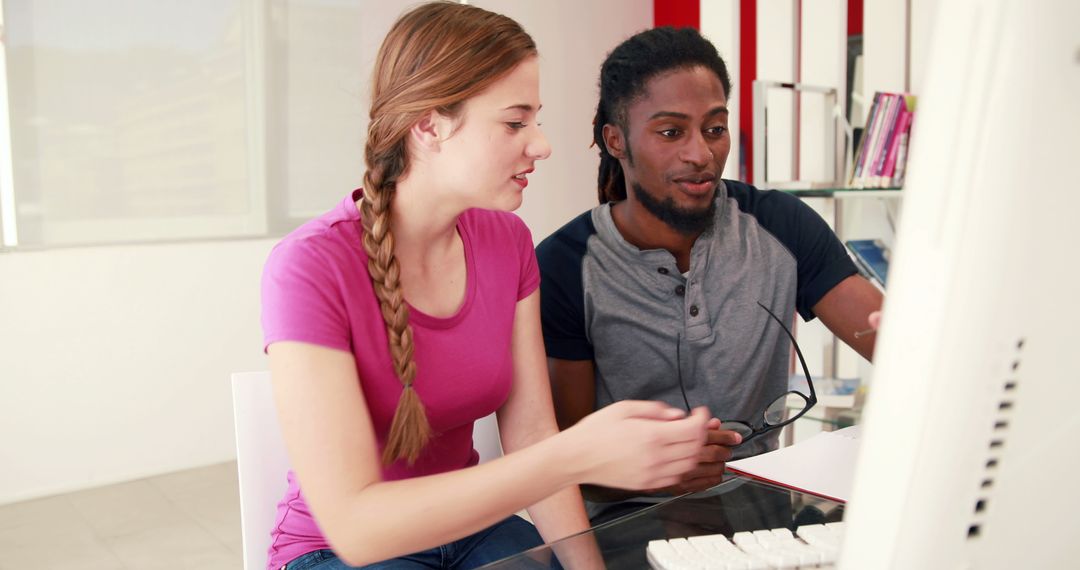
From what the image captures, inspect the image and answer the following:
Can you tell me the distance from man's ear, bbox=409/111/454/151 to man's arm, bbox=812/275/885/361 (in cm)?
77

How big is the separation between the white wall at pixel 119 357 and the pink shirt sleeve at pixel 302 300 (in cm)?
266

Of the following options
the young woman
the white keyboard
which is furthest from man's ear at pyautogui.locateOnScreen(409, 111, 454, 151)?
the white keyboard

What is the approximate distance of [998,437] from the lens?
399 millimetres

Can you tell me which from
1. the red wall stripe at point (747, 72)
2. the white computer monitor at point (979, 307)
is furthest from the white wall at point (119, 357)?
the white computer monitor at point (979, 307)

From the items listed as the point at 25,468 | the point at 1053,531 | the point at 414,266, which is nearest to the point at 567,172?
the point at 25,468

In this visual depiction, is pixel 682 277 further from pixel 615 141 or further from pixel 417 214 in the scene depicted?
pixel 417 214

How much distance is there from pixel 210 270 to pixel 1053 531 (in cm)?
356

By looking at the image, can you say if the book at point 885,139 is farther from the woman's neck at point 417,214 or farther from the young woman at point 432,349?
the woman's neck at point 417,214

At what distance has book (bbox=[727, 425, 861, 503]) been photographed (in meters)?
1.06

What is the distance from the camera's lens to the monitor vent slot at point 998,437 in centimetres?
39

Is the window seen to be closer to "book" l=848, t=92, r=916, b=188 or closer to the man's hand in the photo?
"book" l=848, t=92, r=916, b=188

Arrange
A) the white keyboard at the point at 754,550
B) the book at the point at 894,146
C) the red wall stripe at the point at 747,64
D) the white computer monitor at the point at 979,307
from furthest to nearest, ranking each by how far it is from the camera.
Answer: the red wall stripe at the point at 747,64
the book at the point at 894,146
the white keyboard at the point at 754,550
the white computer monitor at the point at 979,307

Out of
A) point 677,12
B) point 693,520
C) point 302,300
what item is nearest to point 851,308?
point 693,520

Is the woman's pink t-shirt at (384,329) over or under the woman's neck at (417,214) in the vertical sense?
under
